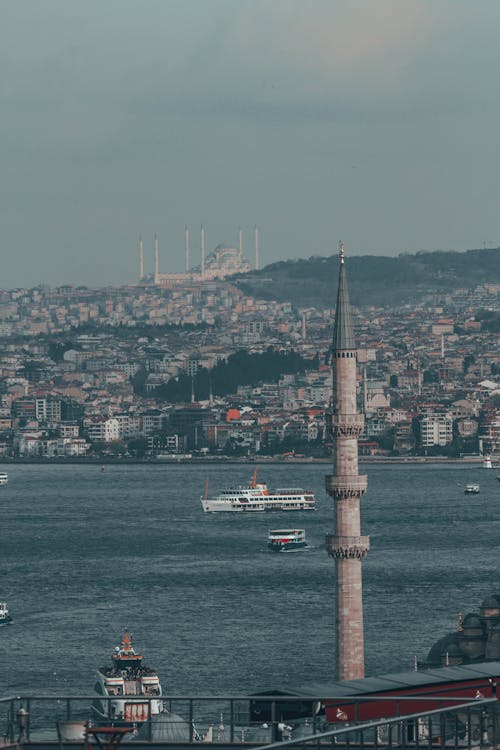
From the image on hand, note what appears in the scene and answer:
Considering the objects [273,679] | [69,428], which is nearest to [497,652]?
[273,679]

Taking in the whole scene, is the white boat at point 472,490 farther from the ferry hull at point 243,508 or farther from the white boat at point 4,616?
the white boat at point 4,616

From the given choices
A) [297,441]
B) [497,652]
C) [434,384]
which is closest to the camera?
[497,652]

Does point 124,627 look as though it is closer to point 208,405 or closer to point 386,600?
point 386,600

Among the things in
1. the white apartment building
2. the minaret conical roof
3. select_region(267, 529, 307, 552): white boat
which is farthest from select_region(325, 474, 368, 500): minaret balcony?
the white apartment building

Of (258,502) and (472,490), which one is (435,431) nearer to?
(472,490)

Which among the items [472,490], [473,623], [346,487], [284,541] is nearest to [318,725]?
[473,623]

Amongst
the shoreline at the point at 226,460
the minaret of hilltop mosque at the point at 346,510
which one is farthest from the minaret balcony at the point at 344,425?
the shoreline at the point at 226,460
